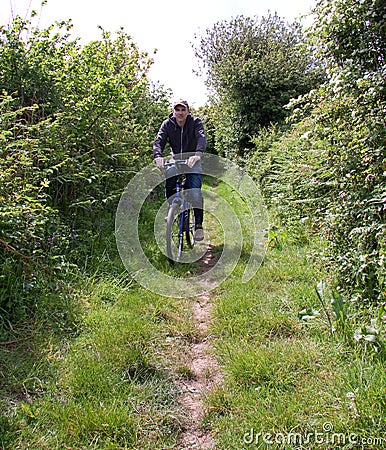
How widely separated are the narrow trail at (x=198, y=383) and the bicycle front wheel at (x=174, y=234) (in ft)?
3.95

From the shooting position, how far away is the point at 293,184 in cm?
617

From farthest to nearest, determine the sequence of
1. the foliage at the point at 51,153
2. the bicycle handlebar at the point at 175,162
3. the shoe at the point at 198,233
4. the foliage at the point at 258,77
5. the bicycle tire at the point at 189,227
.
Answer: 1. the foliage at the point at 258,77
2. the shoe at the point at 198,233
3. the bicycle tire at the point at 189,227
4. the bicycle handlebar at the point at 175,162
5. the foliage at the point at 51,153

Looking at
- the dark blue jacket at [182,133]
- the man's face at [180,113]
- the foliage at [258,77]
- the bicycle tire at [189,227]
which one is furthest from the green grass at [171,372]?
the foliage at [258,77]

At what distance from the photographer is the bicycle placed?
199 inches

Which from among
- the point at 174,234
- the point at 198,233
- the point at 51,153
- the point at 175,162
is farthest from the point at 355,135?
the point at 51,153

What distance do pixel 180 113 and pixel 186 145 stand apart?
0.47 metres

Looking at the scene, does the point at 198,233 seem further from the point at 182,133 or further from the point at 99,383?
the point at 99,383

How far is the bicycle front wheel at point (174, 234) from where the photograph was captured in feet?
16.5

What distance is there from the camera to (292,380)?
8.35 ft

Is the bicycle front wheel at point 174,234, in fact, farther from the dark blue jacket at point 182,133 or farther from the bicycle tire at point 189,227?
the dark blue jacket at point 182,133

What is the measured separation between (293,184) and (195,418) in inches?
175

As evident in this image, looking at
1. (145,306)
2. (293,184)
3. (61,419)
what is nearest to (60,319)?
(145,306)

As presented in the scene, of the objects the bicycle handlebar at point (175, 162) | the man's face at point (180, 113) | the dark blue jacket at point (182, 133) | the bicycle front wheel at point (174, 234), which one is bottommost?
the bicycle front wheel at point (174, 234)

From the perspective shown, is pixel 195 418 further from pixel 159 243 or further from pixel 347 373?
pixel 159 243
